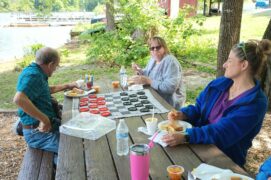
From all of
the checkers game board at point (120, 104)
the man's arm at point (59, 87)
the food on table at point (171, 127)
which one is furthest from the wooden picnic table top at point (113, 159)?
the man's arm at point (59, 87)

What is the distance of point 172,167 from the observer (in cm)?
167

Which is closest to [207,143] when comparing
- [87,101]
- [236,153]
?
[236,153]

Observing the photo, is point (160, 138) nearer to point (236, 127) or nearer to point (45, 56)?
point (236, 127)

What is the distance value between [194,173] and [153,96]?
1.54m

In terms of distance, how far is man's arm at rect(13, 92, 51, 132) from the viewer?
258 centimetres

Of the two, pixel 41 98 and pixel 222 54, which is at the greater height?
pixel 222 54


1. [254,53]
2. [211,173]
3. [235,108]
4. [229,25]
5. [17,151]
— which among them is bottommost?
[17,151]

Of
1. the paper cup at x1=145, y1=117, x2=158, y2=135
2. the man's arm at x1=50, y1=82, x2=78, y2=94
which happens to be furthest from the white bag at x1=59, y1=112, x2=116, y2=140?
the man's arm at x1=50, y1=82, x2=78, y2=94

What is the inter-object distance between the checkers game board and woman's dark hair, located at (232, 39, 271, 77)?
2.71 ft

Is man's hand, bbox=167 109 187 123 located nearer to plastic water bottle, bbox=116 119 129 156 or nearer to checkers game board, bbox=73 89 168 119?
checkers game board, bbox=73 89 168 119

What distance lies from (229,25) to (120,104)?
1.97 m

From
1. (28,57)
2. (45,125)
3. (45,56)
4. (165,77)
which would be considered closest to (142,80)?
(165,77)

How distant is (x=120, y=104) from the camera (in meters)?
2.91

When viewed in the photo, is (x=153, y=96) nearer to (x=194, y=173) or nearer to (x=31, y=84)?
(x=31, y=84)
